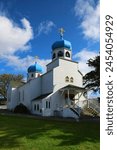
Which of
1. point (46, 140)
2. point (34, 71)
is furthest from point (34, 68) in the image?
point (46, 140)

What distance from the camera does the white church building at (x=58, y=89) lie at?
116ft

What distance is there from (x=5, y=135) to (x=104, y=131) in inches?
451

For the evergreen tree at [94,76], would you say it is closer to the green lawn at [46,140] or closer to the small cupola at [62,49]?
the small cupola at [62,49]

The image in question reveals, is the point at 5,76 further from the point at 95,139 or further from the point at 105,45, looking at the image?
the point at 105,45

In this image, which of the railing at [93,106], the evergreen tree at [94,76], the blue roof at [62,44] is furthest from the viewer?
the blue roof at [62,44]

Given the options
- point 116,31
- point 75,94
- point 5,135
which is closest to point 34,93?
point 75,94

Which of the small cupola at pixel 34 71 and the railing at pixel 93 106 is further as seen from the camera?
the small cupola at pixel 34 71

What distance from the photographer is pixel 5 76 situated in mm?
77125

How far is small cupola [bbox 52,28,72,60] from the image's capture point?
40194 mm

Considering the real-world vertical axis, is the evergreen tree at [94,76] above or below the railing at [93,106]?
above

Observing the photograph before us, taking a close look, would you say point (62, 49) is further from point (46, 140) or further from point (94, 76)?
point (46, 140)

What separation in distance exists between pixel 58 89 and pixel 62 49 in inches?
294

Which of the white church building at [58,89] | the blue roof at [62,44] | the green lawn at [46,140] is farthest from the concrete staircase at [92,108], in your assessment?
the green lawn at [46,140]

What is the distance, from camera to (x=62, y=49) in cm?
4022
